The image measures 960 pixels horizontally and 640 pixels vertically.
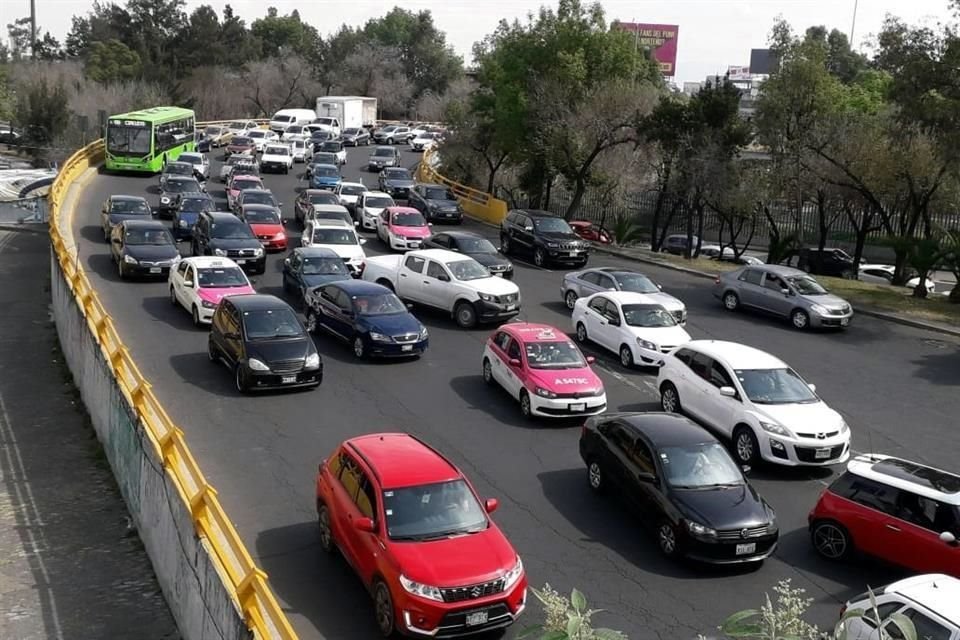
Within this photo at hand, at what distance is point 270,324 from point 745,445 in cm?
954

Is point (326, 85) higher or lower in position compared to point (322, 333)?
higher

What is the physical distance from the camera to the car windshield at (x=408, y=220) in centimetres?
3588

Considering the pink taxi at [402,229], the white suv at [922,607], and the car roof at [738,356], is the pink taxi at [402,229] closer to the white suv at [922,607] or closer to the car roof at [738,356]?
the car roof at [738,356]

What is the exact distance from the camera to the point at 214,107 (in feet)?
350

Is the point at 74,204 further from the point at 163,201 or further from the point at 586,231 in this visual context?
the point at 586,231

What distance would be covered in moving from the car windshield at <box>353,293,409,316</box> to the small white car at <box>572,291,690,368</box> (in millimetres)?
4477

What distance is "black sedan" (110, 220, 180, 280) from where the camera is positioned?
1129 inches

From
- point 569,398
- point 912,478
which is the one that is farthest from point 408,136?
point 912,478

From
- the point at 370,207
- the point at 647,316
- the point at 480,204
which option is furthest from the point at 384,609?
the point at 480,204

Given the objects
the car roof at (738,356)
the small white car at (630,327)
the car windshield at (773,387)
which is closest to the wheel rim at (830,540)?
the car windshield at (773,387)

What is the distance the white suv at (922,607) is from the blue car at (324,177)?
4011cm

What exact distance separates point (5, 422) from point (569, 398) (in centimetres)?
1192

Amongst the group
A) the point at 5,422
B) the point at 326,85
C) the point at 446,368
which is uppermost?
the point at 326,85

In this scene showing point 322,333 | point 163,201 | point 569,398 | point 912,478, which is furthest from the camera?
point 163,201
